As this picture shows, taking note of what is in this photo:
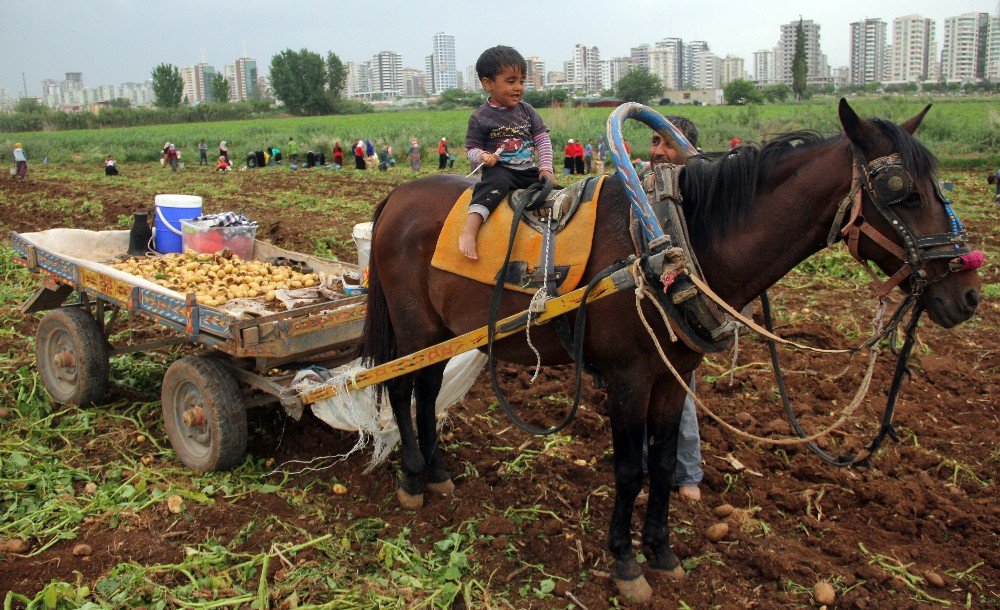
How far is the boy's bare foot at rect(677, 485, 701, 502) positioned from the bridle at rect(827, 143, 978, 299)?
2003mm

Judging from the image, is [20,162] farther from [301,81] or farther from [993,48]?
[993,48]

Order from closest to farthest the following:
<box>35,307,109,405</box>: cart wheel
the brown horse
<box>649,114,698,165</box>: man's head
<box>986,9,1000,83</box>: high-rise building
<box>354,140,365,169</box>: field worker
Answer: the brown horse < <box>649,114,698,165</box>: man's head < <box>35,307,109,405</box>: cart wheel < <box>354,140,365,169</box>: field worker < <box>986,9,1000,83</box>: high-rise building

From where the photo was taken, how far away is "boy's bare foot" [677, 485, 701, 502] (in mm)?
4434

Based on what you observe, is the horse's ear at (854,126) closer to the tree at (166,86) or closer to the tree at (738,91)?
the tree at (738,91)

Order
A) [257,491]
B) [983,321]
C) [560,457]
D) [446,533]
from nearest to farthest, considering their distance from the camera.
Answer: [446,533] → [257,491] → [560,457] → [983,321]

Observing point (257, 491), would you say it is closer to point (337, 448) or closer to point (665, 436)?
point (337, 448)

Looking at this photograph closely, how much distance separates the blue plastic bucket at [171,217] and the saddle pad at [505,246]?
10.8ft

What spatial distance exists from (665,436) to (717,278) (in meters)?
0.92

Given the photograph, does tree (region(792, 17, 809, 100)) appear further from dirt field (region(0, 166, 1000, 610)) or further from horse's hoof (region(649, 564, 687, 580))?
horse's hoof (region(649, 564, 687, 580))

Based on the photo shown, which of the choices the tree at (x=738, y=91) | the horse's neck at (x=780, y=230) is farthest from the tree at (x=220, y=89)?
the horse's neck at (x=780, y=230)

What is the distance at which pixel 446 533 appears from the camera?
4.16 meters

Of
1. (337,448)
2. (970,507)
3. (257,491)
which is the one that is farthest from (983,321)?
(257,491)

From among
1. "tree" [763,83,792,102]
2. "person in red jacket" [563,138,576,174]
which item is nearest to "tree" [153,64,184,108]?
"tree" [763,83,792,102]

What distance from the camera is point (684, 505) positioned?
438 centimetres
